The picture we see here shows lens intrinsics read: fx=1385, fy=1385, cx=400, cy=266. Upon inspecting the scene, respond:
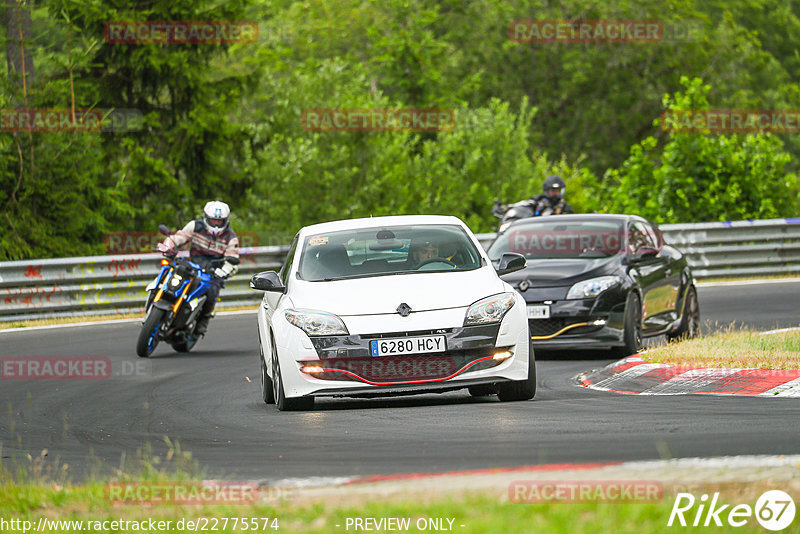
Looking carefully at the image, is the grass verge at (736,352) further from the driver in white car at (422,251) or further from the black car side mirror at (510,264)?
the driver in white car at (422,251)

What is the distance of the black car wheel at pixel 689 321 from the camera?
51.7ft

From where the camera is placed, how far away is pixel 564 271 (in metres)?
14.4

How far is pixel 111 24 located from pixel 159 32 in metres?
1.48

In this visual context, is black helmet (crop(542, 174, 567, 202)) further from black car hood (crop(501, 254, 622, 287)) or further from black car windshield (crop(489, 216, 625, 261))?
black car hood (crop(501, 254, 622, 287))

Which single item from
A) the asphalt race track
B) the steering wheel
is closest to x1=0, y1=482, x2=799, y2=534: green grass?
the asphalt race track

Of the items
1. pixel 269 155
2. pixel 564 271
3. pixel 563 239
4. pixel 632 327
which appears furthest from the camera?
pixel 269 155

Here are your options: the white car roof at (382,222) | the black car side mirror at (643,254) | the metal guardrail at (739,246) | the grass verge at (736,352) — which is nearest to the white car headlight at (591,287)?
the black car side mirror at (643,254)

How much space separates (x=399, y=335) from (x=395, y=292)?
0.42 meters

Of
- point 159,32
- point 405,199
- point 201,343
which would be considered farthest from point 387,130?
point 201,343

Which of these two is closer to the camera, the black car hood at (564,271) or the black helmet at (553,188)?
the black car hood at (564,271)

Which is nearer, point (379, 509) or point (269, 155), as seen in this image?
point (379, 509)

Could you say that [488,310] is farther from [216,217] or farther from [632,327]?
[216,217]

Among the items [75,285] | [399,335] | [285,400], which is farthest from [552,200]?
[399,335]

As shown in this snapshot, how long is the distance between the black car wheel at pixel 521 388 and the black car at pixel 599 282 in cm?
366
